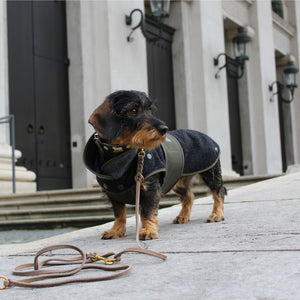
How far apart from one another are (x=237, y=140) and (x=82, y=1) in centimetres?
767

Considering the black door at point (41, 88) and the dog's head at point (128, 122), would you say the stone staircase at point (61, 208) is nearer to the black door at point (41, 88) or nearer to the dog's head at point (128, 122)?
the black door at point (41, 88)

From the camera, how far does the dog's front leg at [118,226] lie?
3.70m

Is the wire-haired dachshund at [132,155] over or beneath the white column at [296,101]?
beneath

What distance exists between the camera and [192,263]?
2443 mm

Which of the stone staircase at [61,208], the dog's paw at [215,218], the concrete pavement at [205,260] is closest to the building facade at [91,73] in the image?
the stone staircase at [61,208]

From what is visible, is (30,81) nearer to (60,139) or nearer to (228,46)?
(60,139)

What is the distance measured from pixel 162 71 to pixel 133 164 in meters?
9.52

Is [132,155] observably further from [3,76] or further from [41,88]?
[41,88]

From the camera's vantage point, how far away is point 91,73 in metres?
10.2

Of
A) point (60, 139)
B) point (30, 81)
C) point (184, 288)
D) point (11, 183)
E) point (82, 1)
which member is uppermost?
point (82, 1)

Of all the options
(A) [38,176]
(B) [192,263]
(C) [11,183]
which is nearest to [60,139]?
(A) [38,176]

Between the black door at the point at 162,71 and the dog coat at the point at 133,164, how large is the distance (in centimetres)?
799

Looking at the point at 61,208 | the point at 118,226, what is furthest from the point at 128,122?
the point at 61,208

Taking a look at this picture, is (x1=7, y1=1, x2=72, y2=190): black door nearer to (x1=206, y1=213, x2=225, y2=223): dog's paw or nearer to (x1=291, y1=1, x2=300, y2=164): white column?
(x1=206, y1=213, x2=225, y2=223): dog's paw
